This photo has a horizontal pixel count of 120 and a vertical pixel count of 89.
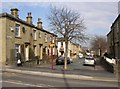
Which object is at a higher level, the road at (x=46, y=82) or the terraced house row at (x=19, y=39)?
the terraced house row at (x=19, y=39)

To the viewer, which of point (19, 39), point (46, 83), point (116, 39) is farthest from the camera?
point (116, 39)

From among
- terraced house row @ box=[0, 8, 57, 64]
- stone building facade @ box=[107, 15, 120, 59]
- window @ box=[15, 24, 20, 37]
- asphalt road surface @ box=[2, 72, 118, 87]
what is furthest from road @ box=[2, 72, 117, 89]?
stone building facade @ box=[107, 15, 120, 59]

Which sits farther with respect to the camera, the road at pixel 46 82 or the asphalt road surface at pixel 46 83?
the road at pixel 46 82

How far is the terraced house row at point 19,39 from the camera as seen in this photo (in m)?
27.5

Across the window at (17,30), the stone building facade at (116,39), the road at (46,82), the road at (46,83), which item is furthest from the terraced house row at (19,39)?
the stone building facade at (116,39)

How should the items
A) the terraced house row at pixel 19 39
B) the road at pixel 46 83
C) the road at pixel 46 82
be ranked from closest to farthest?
the road at pixel 46 83, the road at pixel 46 82, the terraced house row at pixel 19 39

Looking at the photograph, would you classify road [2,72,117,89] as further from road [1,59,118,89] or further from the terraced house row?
the terraced house row

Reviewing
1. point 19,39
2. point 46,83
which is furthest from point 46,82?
point 19,39

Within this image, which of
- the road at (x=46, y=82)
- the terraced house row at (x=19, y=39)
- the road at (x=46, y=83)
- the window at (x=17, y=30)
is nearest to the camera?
the road at (x=46, y=83)

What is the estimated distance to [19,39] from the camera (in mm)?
31672

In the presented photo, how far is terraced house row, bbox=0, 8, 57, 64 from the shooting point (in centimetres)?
2750

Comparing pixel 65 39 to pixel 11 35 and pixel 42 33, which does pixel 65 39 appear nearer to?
pixel 11 35

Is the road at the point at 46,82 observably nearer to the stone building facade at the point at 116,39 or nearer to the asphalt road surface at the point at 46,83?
the asphalt road surface at the point at 46,83

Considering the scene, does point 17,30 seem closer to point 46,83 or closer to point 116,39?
point 116,39
